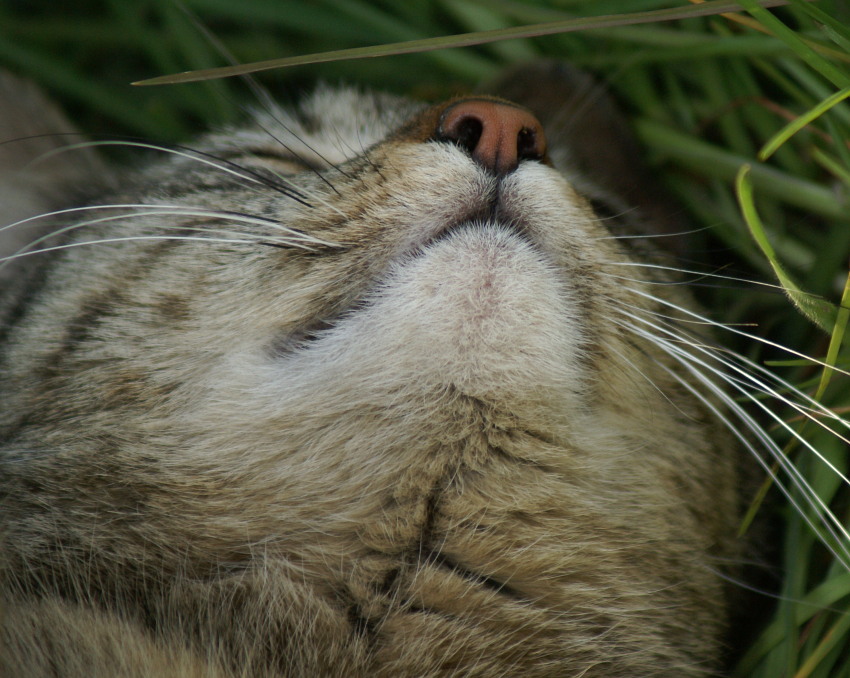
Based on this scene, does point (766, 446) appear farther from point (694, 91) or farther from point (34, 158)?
point (34, 158)

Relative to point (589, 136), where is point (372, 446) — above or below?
below

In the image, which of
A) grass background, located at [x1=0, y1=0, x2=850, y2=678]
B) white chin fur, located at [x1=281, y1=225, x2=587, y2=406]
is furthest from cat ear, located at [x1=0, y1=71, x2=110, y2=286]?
white chin fur, located at [x1=281, y1=225, x2=587, y2=406]

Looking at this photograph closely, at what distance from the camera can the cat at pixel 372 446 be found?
1234 mm

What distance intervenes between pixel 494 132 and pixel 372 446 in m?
0.53

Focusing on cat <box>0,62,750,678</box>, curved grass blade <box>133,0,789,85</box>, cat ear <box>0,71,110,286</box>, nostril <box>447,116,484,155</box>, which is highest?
curved grass blade <box>133,0,789,85</box>

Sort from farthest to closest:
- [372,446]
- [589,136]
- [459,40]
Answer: [589,136], [459,40], [372,446]

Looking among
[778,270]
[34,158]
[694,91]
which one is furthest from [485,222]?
[34,158]

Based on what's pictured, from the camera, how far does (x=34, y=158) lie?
2.50 meters

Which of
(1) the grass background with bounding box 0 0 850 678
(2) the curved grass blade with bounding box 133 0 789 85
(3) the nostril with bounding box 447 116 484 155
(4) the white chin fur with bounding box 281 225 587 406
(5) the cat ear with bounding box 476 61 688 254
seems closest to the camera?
(4) the white chin fur with bounding box 281 225 587 406

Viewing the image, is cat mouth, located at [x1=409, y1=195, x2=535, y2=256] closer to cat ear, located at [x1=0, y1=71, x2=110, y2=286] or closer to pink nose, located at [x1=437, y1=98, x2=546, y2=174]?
pink nose, located at [x1=437, y1=98, x2=546, y2=174]

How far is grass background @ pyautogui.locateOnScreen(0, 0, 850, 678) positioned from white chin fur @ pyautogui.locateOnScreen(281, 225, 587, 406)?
17.3 inches

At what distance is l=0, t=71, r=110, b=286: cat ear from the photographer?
2.25m

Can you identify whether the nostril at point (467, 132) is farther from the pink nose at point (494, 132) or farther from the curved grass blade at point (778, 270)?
the curved grass blade at point (778, 270)

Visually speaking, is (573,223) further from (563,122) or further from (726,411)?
(563,122)
